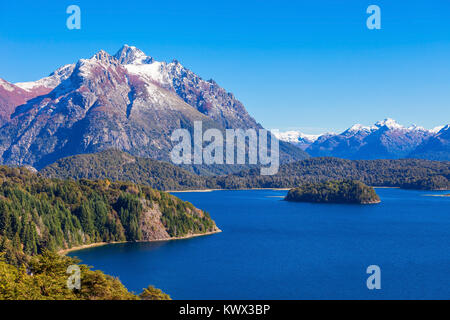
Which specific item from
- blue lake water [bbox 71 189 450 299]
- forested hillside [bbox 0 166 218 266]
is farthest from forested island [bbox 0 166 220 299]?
blue lake water [bbox 71 189 450 299]

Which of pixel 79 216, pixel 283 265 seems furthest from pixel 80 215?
pixel 283 265

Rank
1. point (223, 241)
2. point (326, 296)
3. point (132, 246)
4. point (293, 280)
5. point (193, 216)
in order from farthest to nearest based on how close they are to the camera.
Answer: point (193, 216)
point (223, 241)
point (132, 246)
point (293, 280)
point (326, 296)

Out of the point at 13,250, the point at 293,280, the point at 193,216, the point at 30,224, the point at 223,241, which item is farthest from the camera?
the point at 193,216

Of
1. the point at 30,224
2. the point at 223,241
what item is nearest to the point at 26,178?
the point at 30,224

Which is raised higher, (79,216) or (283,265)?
(79,216)

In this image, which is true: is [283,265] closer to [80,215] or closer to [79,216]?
[80,215]

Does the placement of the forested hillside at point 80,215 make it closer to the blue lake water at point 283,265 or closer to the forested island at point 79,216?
the forested island at point 79,216

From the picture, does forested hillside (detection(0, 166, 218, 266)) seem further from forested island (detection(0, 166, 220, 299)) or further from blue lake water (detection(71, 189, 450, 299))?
blue lake water (detection(71, 189, 450, 299))

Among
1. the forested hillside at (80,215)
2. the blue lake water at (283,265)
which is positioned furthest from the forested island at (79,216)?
the blue lake water at (283,265)

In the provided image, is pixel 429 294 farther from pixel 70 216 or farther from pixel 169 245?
pixel 70 216
